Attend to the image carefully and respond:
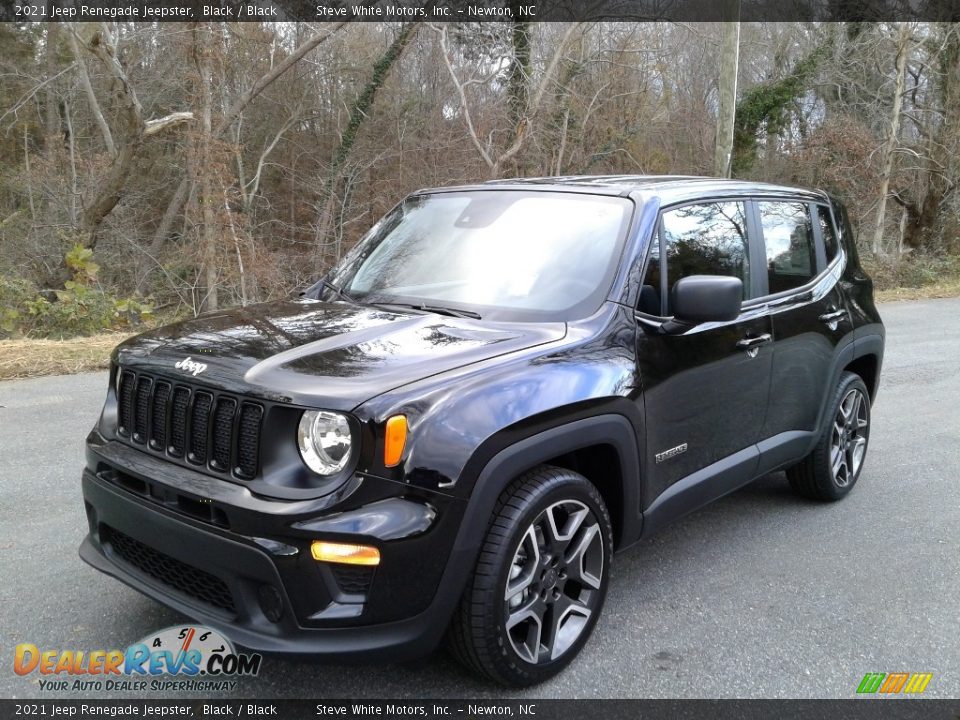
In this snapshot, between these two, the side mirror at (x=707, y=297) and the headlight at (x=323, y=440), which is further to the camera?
the side mirror at (x=707, y=297)

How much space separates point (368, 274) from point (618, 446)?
1.61 metres

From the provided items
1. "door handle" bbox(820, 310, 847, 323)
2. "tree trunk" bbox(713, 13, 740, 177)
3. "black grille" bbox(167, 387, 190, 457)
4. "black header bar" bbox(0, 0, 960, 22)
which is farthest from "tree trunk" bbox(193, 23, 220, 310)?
"black grille" bbox(167, 387, 190, 457)

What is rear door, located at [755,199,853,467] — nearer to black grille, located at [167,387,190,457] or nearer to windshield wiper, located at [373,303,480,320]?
windshield wiper, located at [373,303,480,320]

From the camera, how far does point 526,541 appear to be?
2.87 meters

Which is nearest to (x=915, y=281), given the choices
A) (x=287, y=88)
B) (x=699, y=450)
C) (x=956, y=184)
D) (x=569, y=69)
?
(x=956, y=184)

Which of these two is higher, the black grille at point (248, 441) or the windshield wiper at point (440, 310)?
the windshield wiper at point (440, 310)

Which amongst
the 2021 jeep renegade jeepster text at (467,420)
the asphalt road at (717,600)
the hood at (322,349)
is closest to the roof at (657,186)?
the 2021 jeep renegade jeepster text at (467,420)

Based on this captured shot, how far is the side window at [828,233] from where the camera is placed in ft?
15.6

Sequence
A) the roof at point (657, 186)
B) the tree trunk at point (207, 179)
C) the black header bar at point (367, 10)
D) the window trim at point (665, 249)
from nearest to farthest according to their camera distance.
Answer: the window trim at point (665, 249)
the roof at point (657, 186)
the tree trunk at point (207, 179)
the black header bar at point (367, 10)

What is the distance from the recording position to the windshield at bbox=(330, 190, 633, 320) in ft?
11.3

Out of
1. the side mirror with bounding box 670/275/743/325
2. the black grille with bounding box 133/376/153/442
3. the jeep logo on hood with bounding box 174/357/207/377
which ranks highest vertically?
the side mirror with bounding box 670/275/743/325

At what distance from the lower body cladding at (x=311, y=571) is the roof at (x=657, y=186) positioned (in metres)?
1.91

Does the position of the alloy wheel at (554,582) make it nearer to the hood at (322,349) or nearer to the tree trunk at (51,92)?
the hood at (322,349)

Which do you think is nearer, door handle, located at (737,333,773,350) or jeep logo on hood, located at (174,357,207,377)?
jeep logo on hood, located at (174,357,207,377)
